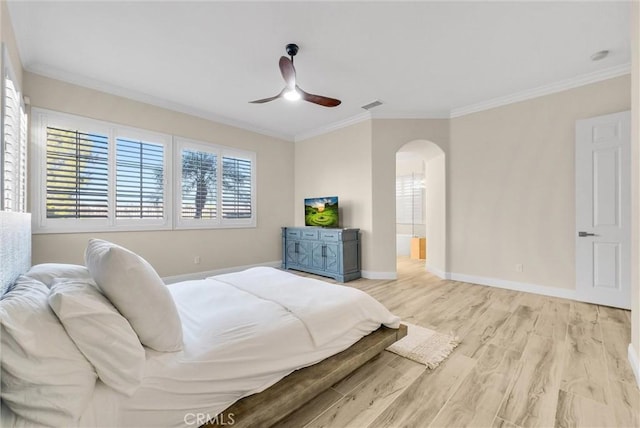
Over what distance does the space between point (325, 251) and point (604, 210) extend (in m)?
3.67

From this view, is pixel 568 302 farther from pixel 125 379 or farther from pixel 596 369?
pixel 125 379

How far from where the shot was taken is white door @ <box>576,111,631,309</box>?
3047 millimetres

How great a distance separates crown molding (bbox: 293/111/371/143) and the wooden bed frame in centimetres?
380

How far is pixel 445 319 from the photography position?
111 inches

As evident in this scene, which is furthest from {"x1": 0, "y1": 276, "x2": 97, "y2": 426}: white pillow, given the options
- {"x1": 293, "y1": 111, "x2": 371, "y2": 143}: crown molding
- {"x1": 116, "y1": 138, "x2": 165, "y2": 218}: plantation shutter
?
{"x1": 293, "y1": 111, "x2": 371, "y2": 143}: crown molding

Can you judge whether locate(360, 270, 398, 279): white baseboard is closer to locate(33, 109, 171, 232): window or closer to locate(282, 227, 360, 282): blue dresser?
locate(282, 227, 360, 282): blue dresser

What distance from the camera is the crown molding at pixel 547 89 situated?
3190 mm

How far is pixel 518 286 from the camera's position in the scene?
3.86 metres

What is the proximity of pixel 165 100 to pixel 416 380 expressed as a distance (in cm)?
469

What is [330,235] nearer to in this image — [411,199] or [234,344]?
[234,344]

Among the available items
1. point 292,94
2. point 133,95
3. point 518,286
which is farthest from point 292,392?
point 133,95

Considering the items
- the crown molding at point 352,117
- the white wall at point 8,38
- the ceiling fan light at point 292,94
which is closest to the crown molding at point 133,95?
the crown molding at point 352,117

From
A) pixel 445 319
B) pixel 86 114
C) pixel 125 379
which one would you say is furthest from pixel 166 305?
pixel 86 114

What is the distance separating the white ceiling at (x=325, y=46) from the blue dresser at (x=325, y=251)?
7.23ft
